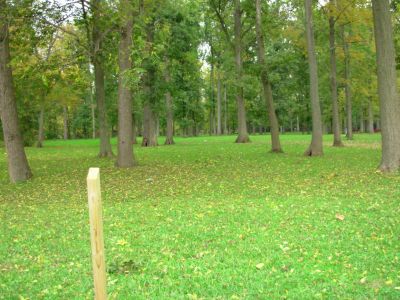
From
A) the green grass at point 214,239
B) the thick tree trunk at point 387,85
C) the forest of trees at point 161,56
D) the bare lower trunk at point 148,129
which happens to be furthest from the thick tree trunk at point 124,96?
the bare lower trunk at point 148,129

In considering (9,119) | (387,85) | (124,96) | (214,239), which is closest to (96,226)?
(214,239)

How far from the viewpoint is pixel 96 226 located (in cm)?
318

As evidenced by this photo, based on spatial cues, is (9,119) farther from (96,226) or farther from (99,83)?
(96,226)

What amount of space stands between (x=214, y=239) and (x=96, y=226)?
3.45 meters

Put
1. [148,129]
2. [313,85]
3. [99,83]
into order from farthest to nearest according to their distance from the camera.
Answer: [148,129], [99,83], [313,85]

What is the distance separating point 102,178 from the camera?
43.9 feet

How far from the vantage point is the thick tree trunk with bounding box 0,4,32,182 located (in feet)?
43.2

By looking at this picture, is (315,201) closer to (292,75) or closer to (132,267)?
(132,267)

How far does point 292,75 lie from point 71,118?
33487mm

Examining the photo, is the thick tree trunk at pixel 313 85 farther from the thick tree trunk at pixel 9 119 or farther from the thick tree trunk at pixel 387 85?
the thick tree trunk at pixel 9 119

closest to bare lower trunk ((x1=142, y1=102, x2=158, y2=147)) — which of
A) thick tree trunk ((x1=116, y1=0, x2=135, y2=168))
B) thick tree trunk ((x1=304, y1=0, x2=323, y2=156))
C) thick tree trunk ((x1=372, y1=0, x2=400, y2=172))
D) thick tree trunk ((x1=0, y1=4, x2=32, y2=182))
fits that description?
thick tree trunk ((x1=304, y1=0, x2=323, y2=156))

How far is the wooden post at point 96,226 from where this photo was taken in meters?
3.07

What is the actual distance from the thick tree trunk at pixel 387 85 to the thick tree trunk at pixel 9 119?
10.3m

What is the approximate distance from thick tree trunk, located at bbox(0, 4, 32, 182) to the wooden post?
11110mm
